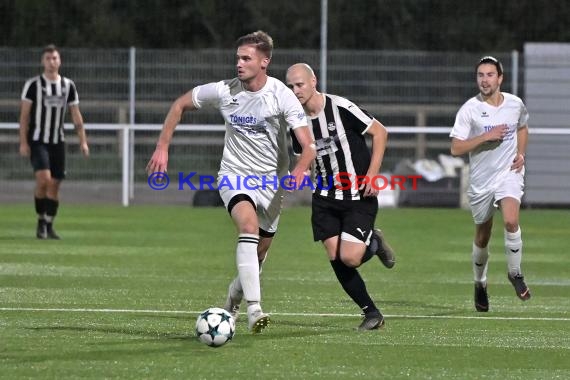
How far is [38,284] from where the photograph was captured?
12586 millimetres

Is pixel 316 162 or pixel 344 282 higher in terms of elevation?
pixel 316 162

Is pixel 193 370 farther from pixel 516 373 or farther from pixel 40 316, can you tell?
pixel 40 316

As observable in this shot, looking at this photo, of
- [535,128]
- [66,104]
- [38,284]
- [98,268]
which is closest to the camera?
[38,284]

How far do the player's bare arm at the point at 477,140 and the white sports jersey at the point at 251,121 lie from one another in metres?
1.99

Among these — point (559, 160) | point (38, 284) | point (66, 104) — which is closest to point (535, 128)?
point (559, 160)

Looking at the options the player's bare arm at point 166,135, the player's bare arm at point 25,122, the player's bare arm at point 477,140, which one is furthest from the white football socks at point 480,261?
the player's bare arm at point 25,122

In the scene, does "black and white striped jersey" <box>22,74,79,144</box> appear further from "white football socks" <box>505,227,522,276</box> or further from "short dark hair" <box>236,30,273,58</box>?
"short dark hair" <box>236,30,273,58</box>

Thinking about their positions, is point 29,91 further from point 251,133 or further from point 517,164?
point 251,133

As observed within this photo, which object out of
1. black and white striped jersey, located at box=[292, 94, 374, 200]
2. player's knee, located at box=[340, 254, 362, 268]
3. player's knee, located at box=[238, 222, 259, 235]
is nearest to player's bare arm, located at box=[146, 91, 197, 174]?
player's knee, located at box=[238, 222, 259, 235]

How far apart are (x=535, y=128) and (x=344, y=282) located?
15408mm

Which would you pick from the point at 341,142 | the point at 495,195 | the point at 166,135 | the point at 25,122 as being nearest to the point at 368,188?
the point at 341,142

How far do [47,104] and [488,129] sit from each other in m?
7.37

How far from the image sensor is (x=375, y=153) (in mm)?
10062

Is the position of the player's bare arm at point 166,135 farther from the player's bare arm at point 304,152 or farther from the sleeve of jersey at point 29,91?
the sleeve of jersey at point 29,91
